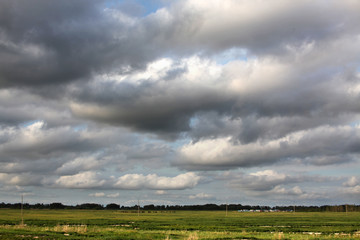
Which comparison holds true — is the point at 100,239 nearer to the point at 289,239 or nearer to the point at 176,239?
the point at 176,239

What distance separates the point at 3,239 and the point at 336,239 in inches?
1550

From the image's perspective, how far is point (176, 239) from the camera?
43.6 m

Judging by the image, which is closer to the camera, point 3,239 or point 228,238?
point 3,239

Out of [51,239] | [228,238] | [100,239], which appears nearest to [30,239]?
[51,239]

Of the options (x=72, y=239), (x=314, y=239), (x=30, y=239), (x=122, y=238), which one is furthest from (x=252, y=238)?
(x=30, y=239)

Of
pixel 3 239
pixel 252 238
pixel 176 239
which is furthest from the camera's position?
pixel 252 238

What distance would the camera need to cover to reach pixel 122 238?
144 feet

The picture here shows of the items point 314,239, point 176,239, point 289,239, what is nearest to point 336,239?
point 314,239

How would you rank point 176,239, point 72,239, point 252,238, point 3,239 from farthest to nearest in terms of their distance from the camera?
point 252,238 < point 176,239 < point 72,239 < point 3,239

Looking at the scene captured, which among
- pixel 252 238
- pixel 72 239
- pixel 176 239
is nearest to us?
pixel 72 239

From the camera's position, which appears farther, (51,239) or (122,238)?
(122,238)

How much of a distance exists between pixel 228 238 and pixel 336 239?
13.7 meters

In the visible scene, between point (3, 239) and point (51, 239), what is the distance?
5.18m

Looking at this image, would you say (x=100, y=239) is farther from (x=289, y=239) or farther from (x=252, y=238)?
(x=289, y=239)
